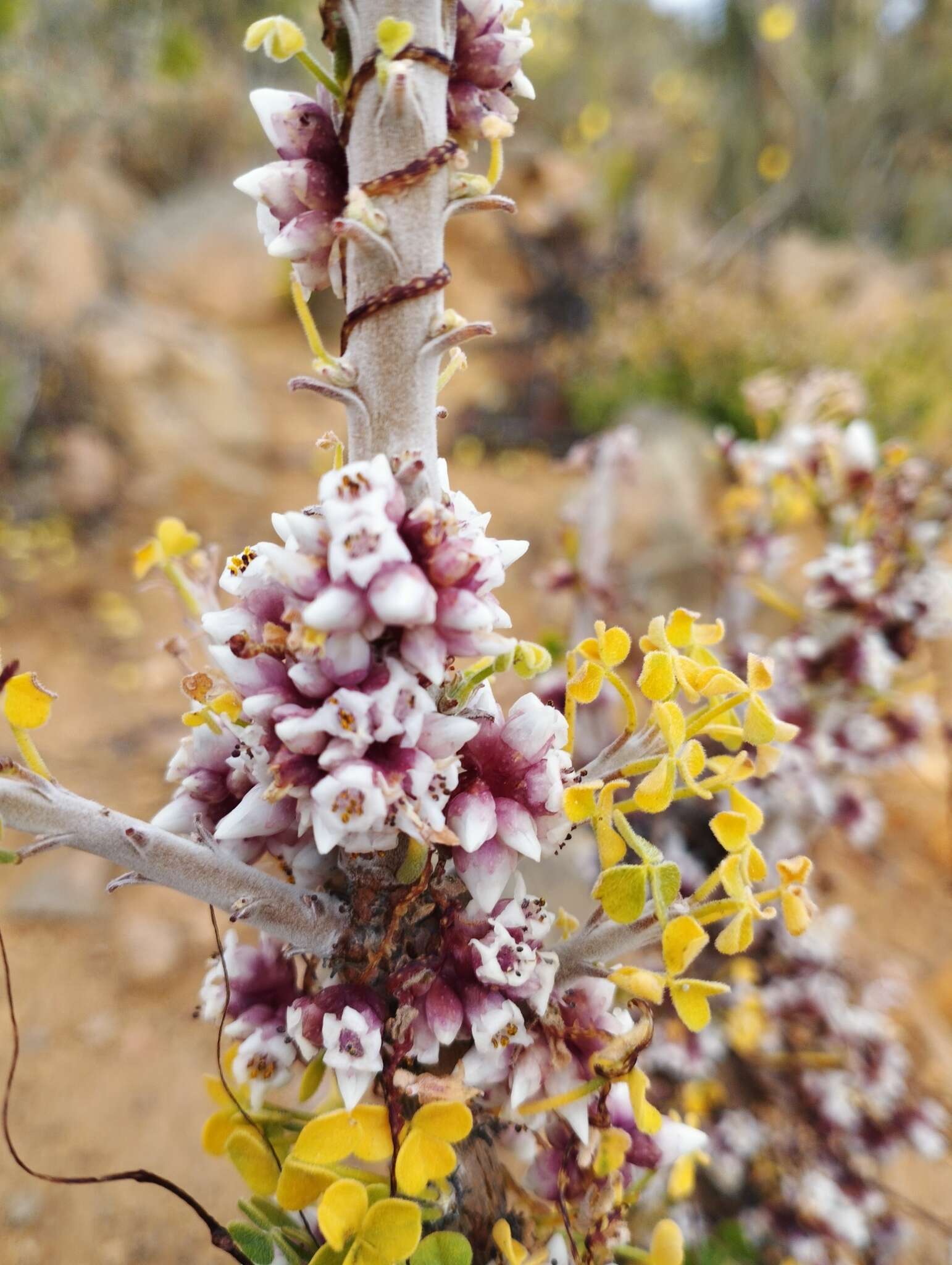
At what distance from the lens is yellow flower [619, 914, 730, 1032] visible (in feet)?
1.91

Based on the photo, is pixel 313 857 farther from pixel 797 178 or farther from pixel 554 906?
pixel 797 178

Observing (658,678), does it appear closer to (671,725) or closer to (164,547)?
(671,725)

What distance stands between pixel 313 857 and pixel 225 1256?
3.10 ft

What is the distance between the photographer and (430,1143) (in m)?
0.63

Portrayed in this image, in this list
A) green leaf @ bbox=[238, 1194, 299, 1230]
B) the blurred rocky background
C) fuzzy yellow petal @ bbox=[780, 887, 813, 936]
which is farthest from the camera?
the blurred rocky background

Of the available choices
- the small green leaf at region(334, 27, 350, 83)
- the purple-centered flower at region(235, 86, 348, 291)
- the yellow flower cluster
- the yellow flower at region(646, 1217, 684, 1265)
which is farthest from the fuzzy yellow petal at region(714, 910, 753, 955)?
the small green leaf at region(334, 27, 350, 83)

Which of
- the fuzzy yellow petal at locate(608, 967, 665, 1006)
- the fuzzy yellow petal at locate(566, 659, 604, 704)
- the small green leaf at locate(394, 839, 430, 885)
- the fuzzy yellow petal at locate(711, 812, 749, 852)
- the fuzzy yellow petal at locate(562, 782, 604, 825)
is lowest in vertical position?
the small green leaf at locate(394, 839, 430, 885)

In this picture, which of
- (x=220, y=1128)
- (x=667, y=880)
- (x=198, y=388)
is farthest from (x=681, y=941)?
(x=198, y=388)

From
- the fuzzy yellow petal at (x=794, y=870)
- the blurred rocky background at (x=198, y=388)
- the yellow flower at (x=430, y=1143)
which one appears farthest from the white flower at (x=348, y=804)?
the blurred rocky background at (x=198, y=388)

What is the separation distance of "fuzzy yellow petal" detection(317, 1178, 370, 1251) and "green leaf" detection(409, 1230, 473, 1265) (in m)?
0.09

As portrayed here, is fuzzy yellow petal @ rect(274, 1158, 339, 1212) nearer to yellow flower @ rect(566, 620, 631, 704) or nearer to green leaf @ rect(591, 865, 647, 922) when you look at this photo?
green leaf @ rect(591, 865, 647, 922)

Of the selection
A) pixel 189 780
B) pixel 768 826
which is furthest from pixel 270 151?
pixel 189 780

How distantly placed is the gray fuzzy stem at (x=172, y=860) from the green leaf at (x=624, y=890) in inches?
9.9

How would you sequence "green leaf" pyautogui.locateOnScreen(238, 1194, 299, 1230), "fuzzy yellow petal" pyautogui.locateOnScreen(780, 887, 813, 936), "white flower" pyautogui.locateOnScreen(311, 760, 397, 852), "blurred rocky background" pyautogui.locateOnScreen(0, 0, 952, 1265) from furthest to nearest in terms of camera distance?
1. "blurred rocky background" pyautogui.locateOnScreen(0, 0, 952, 1265)
2. "green leaf" pyautogui.locateOnScreen(238, 1194, 299, 1230)
3. "fuzzy yellow petal" pyautogui.locateOnScreen(780, 887, 813, 936)
4. "white flower" pyautogui.locateOnScreen(311, 760, 397, 852)
